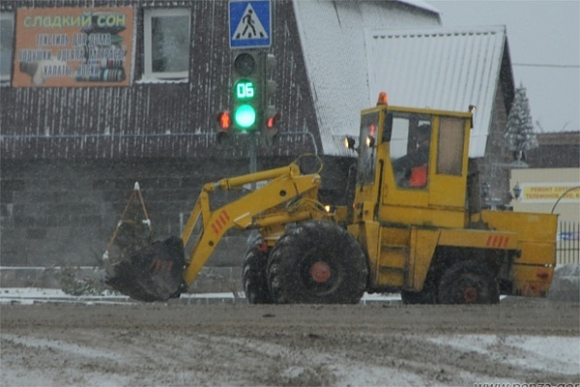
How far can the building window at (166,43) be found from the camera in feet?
95.0

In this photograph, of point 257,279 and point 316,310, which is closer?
point 316,310

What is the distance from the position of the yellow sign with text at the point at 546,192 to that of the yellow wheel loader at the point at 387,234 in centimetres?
3573

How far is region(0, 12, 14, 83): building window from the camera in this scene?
29672 mm

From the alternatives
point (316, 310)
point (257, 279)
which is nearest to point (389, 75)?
point (257, 279)

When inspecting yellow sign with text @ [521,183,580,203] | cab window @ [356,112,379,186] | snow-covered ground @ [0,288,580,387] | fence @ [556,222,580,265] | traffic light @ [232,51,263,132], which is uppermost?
traffic light @ [232,51,263,132]

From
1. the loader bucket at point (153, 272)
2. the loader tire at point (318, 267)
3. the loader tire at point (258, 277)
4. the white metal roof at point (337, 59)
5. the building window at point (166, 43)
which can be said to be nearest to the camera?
the loader tire at point (318, 267)

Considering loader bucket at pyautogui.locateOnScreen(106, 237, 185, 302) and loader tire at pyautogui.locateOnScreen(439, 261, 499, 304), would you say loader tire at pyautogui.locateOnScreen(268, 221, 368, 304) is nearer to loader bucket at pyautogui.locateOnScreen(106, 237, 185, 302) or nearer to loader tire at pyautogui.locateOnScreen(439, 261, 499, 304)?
loader tire at pyautogui.locateOnScreen(439, 261, 499, 304)

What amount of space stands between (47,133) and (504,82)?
11.3 m

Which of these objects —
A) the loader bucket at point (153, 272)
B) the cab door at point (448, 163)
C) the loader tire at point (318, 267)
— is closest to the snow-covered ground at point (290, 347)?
the loader tire at point (318, 267)

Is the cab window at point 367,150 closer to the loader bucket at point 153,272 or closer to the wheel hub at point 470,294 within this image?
the wheel hub at point 470,294

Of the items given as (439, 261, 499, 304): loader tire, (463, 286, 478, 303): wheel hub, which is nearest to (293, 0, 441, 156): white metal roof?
(439, 261, 499, 304): loader tire

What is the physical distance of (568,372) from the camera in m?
9.88

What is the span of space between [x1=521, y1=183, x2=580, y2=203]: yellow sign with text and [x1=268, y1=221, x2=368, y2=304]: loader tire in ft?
122

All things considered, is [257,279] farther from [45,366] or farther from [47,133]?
[47,133]
